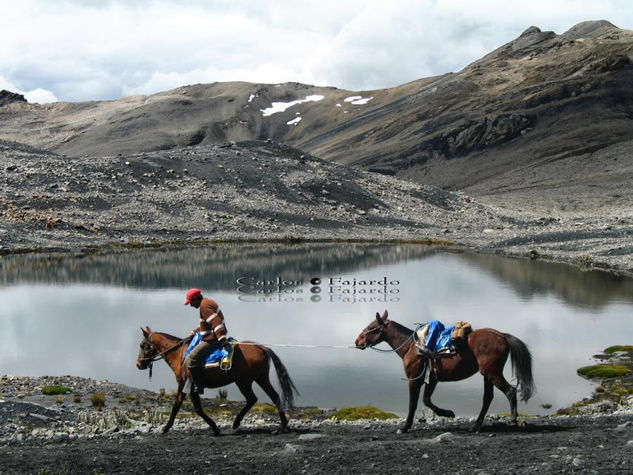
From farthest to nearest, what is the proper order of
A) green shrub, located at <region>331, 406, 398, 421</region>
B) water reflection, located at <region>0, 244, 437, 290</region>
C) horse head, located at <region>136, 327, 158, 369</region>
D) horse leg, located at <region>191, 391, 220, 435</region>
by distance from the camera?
water reflection, located at <region>0, 244, 437, 290</region> → green shrub, located at <region>331, 406, 398, 421</region> → horse head, located at <region>136, 327, 158, 369</region> → horse leg, located at <region>191, 391, 220, 435</region>

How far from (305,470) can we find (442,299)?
29.3 metres

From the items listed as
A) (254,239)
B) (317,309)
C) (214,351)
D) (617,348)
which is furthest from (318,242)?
(214,351)

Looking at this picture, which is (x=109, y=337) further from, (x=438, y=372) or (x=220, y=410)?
(x=438, y=372)

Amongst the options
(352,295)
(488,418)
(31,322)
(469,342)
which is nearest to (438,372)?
(469,342)

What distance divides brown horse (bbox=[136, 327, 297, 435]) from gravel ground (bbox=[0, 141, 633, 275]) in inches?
1662

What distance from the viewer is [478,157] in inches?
6880

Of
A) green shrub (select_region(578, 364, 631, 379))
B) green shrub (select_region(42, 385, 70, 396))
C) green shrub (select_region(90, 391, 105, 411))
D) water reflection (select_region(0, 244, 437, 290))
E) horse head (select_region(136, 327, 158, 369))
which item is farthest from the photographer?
water reflection (select_region(0, 244, 437, 290))

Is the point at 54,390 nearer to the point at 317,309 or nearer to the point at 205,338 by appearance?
the point at 205,338

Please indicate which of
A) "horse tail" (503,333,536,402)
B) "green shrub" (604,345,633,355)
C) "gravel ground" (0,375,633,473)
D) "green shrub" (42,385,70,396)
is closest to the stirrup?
"gravel ground" (0,375,633,473)

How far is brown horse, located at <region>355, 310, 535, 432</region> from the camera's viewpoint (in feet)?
46.9

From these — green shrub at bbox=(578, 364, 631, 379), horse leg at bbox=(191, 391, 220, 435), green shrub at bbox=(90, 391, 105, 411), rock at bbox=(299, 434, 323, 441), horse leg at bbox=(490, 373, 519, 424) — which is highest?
horse leg at bbox=(490, 373, 519, 424)

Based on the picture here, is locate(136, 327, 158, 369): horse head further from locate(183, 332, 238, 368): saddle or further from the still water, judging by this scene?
the still water

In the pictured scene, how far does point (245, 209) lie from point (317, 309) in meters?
46.2

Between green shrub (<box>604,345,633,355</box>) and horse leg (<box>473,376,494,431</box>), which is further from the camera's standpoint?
green shrub (<box>604,345,633,355</box>)
